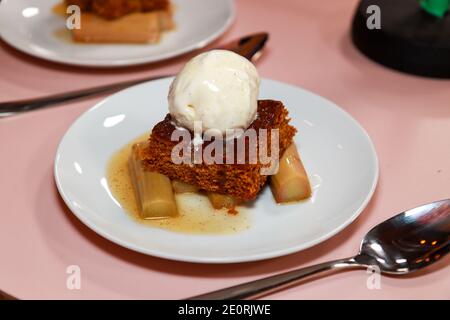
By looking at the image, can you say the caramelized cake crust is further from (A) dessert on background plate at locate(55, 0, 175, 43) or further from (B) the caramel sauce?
(A) dessert on background plate at locate(55, 0, 175, 43)

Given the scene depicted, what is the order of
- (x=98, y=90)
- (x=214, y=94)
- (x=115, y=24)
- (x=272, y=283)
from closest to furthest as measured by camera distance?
(x=272, y=283) < (x=214, y=94) < (x=98, y=90) < (x=115, y=24)

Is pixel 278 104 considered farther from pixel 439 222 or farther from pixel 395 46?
pixel 395 46

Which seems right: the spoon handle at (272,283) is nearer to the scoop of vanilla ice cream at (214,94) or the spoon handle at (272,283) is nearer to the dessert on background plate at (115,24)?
the scoop of vanilla ice cream at (214,94)

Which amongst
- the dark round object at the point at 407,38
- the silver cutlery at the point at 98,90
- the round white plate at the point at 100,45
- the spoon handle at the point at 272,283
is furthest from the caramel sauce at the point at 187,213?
the dark round object at the point at 407,38

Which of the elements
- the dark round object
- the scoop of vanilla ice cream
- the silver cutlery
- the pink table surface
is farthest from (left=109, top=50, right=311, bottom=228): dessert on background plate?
the dark round object

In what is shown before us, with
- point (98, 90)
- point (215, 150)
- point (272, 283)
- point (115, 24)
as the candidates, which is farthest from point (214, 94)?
point (115, 24)

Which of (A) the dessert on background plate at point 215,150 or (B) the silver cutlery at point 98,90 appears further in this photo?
(B) the silver cutlery at point 98,90

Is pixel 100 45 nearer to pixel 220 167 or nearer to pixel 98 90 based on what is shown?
pixel 98 90
